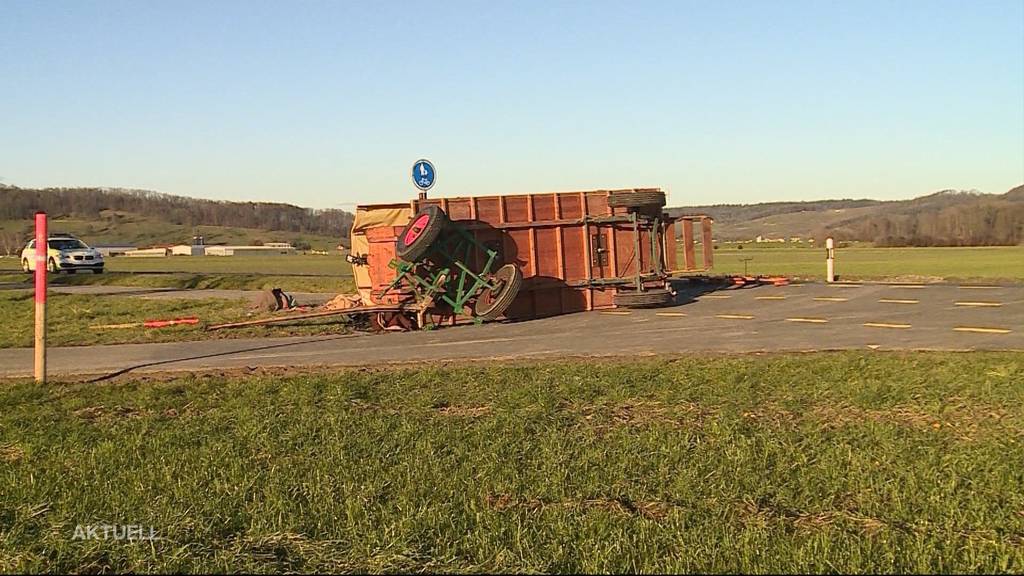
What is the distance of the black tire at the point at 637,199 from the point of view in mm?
19344

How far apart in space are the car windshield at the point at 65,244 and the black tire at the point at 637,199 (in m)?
33.1

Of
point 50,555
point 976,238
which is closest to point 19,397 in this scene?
point 50,555

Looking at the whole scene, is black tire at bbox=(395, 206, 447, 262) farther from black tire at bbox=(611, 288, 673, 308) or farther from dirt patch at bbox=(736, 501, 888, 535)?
dirt patch at bbox=(736, 501, 888, 535)

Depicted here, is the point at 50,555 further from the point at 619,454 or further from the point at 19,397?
the point at 19,397

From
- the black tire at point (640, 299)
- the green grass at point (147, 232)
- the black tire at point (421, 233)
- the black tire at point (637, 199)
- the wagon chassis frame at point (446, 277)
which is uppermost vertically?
the green grass at point (147, 232)

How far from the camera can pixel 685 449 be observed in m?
6.74

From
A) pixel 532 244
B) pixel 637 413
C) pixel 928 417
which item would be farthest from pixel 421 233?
pixel 928 417

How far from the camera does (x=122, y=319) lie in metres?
20.5

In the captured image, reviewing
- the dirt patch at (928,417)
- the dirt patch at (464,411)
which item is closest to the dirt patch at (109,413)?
the dirt patch at (464,411)

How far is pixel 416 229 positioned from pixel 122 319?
7.86 meters

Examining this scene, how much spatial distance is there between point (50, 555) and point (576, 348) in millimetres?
9637

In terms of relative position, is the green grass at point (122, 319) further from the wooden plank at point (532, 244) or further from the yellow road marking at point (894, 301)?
the yellow road marking at point (894, 301)

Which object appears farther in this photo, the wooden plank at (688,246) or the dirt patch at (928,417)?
the wooden plank at (688,246)

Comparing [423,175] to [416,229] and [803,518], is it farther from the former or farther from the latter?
[803,518]
